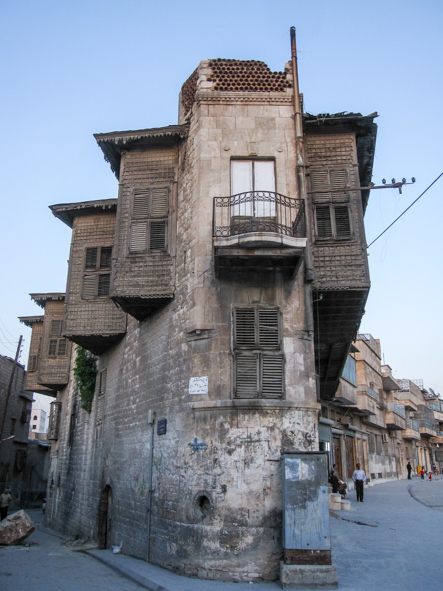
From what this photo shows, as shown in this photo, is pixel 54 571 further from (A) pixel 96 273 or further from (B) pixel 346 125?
(B) pixel 346 125

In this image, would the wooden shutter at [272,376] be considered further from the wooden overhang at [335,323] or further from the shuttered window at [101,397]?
the shuttered window at [101,397]

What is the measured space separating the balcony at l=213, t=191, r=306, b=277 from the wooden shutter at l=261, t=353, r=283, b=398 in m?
1.86

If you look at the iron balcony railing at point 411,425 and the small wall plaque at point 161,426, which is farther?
the iron balcony railing at point 411,425

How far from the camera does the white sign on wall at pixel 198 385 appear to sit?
33.7ft

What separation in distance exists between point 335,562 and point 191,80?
39.3ft

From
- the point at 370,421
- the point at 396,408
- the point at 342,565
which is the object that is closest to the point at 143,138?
the point at 342,565

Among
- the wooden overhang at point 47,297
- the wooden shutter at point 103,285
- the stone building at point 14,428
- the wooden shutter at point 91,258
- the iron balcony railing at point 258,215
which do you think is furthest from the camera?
the stone building at point 14,428

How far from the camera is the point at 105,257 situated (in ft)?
54.9

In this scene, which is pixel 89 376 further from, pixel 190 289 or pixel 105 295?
pixel 190 289

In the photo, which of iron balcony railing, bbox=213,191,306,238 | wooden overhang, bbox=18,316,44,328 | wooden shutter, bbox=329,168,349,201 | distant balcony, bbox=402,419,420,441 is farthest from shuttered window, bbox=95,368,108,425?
distant balcony, bbox=402,419,420,441

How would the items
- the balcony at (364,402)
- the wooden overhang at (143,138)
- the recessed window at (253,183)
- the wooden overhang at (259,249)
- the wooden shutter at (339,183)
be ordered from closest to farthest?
the wooden overhang at (259,249)
the recessed window at (253,183)
the wooden shutter at (339,183)
the wooden overhang at (143,138)
the balcony at (364,402)

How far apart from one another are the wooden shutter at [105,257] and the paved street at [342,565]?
838 cm

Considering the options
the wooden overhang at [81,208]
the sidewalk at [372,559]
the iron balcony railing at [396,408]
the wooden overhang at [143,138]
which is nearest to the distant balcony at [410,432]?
the iron balcony railing at [396,408]

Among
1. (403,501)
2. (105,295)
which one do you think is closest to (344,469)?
(403,501)
